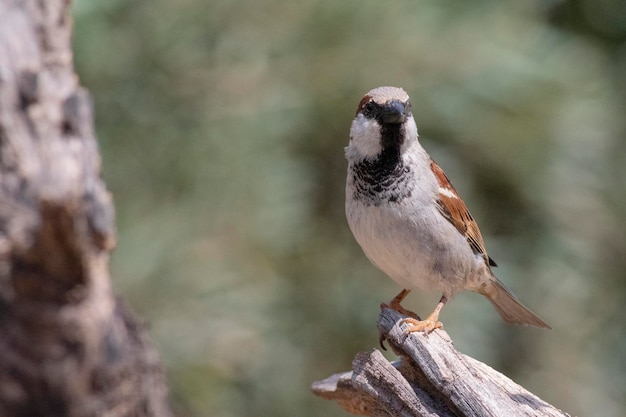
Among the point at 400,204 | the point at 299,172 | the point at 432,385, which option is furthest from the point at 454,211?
the point at 299,172

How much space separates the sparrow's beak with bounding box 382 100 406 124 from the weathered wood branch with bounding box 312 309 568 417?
1.71 ft

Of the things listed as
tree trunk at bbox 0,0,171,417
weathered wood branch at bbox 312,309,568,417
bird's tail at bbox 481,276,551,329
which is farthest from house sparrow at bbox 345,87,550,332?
tree trunk at bbox 0,0,171,417

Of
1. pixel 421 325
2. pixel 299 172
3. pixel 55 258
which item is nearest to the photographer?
pixel 55 258

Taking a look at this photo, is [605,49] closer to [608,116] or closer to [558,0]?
[558,0]

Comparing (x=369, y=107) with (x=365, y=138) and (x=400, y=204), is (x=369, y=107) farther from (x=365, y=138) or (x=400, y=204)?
(x=400, y=204)

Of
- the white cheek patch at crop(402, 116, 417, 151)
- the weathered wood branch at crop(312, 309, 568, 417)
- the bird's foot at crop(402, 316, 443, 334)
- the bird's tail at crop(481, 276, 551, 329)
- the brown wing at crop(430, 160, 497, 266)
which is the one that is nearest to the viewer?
the weathered wood branch at crop(312, 309, 568, 417)

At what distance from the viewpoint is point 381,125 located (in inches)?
94.3

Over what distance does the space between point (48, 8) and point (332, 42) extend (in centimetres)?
234

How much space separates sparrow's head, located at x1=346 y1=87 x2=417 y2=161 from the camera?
7.72 feet

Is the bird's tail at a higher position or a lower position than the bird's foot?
higher

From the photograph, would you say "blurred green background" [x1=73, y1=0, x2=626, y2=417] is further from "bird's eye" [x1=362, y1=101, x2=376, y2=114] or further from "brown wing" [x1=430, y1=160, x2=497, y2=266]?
"bird's eye" [x1=362, y1=101, x2=376, y2=114]

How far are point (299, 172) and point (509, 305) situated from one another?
1.18m

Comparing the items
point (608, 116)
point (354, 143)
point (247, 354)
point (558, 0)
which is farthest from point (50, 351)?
point (558, 0)

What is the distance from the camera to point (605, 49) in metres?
5.18
